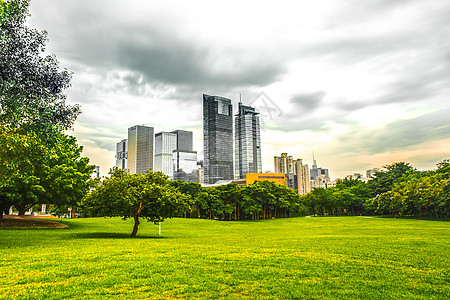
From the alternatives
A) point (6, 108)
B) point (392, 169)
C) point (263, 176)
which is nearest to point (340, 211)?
point (392, 169)

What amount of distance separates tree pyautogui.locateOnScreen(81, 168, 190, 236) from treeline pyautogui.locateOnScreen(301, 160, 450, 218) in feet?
134

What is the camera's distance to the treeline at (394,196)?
47825mm

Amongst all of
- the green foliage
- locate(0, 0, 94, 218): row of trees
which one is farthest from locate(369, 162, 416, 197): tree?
locate(0, 0, 94, 218): row of trees

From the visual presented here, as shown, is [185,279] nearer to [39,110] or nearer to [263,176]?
[39,110]

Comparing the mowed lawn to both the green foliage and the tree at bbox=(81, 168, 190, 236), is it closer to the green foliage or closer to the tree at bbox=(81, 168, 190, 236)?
the tree at bbox=(81, 168, 190, 236)

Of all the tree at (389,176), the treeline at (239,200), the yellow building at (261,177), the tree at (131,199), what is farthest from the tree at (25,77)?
the yellow building at (261,177)

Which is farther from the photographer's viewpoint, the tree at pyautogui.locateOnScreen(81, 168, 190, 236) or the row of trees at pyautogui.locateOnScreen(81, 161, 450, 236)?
the row of trees at pyautogui.locateOnScreen(81, 161, 450, 236)

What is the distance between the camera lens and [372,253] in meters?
12.8

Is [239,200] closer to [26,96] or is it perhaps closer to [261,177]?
[26,96]

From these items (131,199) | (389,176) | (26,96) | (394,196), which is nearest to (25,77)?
(26,96)

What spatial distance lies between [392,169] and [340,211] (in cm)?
1796

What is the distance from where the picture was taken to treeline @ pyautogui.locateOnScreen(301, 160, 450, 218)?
1883 inches

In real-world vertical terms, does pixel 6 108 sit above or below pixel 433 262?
above

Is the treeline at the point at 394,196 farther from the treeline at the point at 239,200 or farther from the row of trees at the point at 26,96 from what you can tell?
the row of trees at the point at 26,96
